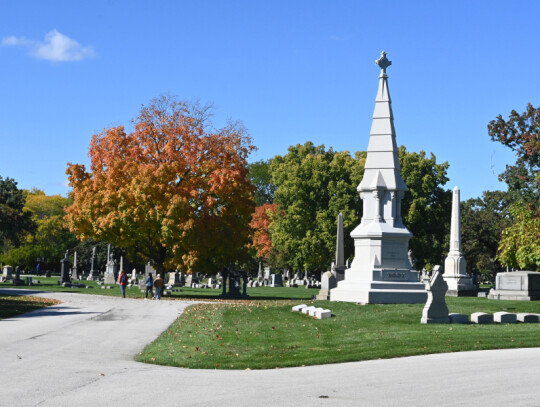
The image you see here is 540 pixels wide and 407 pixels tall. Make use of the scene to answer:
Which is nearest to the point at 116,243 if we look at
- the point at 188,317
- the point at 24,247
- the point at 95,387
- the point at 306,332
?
the point at 188,317

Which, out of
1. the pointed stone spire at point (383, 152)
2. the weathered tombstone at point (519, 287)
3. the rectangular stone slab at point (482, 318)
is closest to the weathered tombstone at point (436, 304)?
the rectangular stone slab at point (482, 318)

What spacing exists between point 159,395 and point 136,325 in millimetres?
11400

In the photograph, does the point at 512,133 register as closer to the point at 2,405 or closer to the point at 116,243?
the point at 116,243

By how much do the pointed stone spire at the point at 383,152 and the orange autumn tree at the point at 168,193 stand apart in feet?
34.2

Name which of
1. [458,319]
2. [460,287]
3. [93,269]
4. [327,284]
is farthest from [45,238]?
[458,319]

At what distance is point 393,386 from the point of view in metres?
9.80

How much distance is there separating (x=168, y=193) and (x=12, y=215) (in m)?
29.8

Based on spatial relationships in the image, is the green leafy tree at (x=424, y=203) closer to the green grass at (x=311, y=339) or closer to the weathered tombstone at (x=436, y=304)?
the green grass at (x=311, y=339)

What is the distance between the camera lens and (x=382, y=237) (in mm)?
28609

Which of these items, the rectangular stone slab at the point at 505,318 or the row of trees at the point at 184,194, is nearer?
the rectangular stone slab at the point at 505,318

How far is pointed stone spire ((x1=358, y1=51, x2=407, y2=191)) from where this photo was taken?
29478 millimetres

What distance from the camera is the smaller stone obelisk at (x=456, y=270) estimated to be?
37.5m

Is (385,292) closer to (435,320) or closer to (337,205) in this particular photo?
(435,320)

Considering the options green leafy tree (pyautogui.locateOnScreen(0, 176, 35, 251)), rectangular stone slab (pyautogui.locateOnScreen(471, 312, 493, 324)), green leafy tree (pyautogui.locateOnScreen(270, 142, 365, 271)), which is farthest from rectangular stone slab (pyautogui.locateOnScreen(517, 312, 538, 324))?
green leafy tree (pyautogui.locateOnScreen(0, 176, 35, 251))
